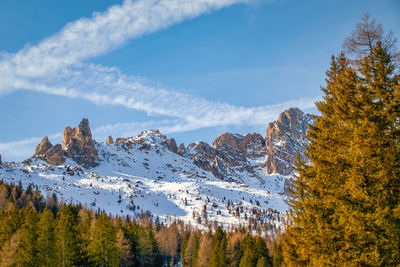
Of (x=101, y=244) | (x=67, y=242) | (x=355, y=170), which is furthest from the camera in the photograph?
(x=101, y=244)

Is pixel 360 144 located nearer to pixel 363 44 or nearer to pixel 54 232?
pixel 363 44

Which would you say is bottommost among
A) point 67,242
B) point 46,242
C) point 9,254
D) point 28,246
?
point 67,242

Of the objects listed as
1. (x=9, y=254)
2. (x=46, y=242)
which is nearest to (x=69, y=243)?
(x=46, y=242)

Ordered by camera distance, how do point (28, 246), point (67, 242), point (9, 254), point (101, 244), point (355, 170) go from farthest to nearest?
point (101, 244)
point (67, 242)
point (28, 246)
point (9, 254)
point (355, 170)

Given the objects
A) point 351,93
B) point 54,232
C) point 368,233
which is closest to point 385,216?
point 368,233

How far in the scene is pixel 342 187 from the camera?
563 inches

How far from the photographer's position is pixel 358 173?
13109mm

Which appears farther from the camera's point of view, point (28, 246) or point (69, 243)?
point (69, 243)

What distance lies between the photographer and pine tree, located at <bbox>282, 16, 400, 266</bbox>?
40.7ft

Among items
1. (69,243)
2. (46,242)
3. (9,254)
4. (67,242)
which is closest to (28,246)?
(9,254)

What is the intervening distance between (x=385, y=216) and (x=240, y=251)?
217 ft

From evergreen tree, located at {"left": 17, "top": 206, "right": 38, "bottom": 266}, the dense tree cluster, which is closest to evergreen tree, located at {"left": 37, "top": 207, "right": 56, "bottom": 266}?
the dense tree cluster

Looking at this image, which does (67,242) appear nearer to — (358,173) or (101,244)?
(101,244)

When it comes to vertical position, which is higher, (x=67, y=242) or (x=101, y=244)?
(x=67, y=242)
